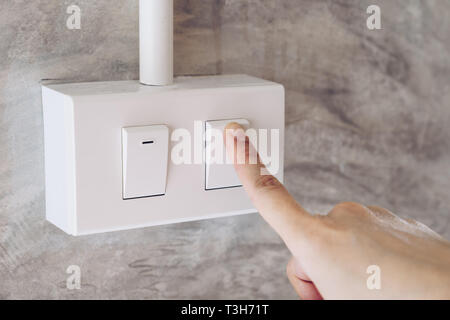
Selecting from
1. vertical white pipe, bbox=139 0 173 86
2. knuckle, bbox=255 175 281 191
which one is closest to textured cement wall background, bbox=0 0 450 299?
vertical white pipe, bbox=139 0 173 86

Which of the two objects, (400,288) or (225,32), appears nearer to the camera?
(400,288)

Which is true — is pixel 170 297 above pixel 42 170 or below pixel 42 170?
below

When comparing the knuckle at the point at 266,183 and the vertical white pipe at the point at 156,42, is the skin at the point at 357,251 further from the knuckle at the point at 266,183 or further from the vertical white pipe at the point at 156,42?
the vertical white pipe at the point at 156,42

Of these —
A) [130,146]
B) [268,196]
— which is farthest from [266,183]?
[130,146]

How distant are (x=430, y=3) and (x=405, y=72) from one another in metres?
0.09

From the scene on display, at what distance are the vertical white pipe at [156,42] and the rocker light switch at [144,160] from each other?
6 cm

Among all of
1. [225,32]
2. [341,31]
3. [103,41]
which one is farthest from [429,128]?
[103,41]

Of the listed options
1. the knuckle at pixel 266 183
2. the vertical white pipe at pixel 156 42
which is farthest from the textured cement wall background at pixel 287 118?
the knuckle at pixel 266 183

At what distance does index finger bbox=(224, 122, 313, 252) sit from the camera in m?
0.53

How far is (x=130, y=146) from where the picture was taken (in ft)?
1.92

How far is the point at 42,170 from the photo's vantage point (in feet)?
2.06

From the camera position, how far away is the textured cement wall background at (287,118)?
617 millimetres

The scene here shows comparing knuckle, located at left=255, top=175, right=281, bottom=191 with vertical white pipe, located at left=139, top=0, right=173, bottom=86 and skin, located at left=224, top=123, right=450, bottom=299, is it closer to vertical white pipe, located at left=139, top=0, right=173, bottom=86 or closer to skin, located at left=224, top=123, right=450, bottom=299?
skin, located at left=224, top=123, right=450, bottom=299
